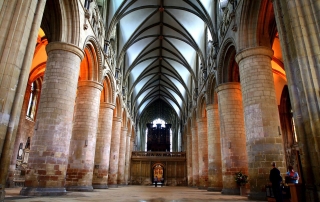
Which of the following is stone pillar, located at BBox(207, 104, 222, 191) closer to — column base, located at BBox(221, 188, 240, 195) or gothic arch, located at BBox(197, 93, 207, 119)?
column base, located at BBox(221, 188, 240, 195)

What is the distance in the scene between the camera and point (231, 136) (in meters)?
12.9

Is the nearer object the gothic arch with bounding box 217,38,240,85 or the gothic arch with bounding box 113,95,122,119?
the gothic arch with bounding box 217,38,240,85

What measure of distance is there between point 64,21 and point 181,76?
1933 centimetres

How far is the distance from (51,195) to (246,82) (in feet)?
28.3

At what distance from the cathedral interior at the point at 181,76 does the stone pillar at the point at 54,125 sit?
4cm

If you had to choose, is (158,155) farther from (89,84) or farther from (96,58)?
(96,58)

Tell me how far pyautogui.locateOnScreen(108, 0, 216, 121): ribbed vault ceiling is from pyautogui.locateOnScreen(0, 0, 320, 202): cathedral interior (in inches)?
4.1

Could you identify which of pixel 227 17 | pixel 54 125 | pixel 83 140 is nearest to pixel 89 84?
pixel 83 140

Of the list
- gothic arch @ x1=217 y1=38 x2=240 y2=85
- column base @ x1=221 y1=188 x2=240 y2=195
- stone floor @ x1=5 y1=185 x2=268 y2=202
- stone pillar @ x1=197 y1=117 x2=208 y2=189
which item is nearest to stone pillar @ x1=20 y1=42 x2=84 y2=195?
stone floor @ x1=5 y1=185 x2=268 y2=202

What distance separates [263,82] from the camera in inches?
377

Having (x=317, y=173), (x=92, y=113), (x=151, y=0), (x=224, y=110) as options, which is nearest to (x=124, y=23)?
(x=151, y=0)

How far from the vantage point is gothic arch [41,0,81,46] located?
10367 mm

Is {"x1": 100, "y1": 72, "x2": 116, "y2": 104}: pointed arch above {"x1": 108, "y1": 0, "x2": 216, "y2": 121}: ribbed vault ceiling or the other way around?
the other way around

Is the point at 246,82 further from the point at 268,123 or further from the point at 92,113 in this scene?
the point at 92,113
